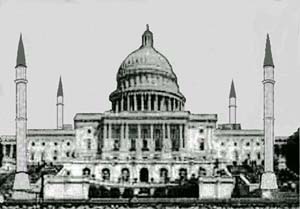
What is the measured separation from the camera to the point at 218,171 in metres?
99.4

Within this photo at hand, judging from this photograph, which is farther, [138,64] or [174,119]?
[138,64]

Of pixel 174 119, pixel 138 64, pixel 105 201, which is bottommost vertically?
pixel 105 201

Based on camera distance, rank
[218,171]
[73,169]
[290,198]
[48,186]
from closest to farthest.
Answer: [290,198], [48,186], [218,171], [73,169]

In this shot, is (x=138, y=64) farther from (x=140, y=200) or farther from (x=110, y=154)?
(x=140, y=200)

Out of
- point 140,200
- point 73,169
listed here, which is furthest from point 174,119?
point 140,200

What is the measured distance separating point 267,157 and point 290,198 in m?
19.7

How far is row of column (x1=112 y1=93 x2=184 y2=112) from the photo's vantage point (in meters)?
131

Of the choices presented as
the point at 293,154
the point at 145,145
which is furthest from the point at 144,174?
the point at 293,154

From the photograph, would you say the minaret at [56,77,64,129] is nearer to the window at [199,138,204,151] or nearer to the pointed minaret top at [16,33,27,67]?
the window at [199,138,204,151]

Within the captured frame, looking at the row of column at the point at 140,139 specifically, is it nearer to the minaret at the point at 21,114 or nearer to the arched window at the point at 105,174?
the arched window at the point at 105,174

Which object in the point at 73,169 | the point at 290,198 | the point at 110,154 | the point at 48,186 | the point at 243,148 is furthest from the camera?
the point at 243,148

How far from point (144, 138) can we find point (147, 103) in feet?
38.6

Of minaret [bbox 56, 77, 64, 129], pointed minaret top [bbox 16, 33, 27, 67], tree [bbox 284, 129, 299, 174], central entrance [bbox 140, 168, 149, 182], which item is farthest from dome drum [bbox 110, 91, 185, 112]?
pointed minaret top [bbox 16, 33, 27, 67]

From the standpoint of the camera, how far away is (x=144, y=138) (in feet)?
398
